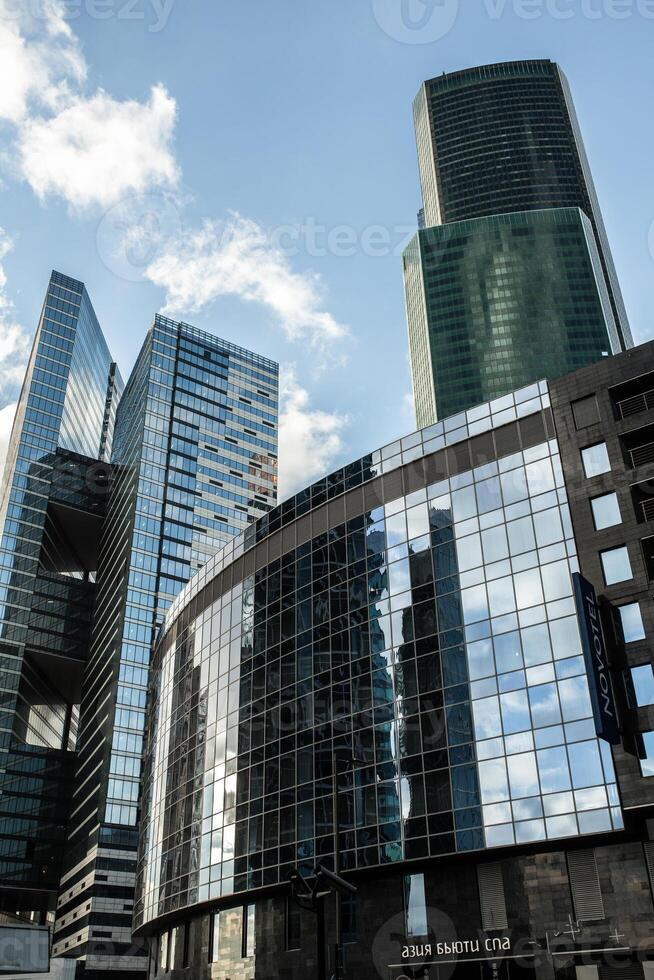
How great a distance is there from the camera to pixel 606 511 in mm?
47344

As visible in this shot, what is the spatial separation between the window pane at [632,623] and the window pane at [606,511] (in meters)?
4.53

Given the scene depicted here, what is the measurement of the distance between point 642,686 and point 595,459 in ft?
41.3

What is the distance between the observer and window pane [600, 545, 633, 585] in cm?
4541

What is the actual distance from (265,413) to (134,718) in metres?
75.0

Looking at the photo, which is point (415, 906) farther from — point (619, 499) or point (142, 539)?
point (142, 539)

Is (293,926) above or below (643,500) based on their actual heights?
below

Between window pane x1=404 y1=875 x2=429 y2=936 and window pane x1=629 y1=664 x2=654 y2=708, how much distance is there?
15.5m

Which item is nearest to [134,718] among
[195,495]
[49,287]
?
[195,495]

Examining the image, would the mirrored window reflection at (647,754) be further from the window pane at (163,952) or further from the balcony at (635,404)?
the window pane at (163,952)

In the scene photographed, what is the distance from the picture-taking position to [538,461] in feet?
168

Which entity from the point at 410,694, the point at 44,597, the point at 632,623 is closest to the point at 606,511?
the point at 632,623

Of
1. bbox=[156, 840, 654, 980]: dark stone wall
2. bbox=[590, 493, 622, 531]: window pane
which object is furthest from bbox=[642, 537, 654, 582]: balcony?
bbox=[156, 840, 654, 980]: dark stone wall

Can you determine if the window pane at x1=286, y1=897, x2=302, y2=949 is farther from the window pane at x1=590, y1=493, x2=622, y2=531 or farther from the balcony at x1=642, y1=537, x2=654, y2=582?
the window pane at x1=590, y1=493, x2=622, y2=531

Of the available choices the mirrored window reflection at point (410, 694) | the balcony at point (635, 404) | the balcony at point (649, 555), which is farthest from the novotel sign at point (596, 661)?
the balcony at point (635, 404)
